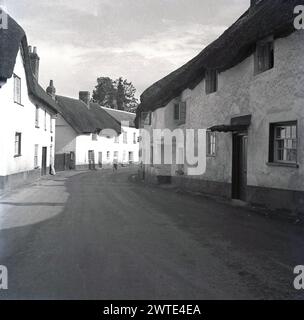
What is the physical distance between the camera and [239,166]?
14492 mm

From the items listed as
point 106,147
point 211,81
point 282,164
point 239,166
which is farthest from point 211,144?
point 106,147

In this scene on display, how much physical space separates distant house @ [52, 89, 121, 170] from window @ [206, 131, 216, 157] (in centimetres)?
2258

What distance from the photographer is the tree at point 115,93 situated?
284ft

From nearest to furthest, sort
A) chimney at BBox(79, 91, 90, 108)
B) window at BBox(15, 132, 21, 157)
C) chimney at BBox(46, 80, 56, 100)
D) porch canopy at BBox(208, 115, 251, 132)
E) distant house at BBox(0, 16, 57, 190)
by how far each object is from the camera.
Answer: porch canopy at BBox(208, 115, 251, 132) < distant house at BBox(0, 16, 57, 190) < window at BBox(15, 132, 21, 157) < chimney at BBox(46, 80, 56, 100) < chimney at BBox(79, 91, 90, 108)

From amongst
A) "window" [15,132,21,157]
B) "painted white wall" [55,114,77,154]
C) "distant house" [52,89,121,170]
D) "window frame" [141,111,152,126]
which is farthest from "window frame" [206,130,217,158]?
"painted white wall" [55,114,77,154]

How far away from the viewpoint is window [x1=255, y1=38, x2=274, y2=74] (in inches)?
488

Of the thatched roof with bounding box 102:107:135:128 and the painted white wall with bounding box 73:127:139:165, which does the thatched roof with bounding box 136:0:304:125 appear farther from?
the thatched roof with bounding box 102:107:135:128

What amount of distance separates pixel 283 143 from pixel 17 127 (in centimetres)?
1262

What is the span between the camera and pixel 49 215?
1094cm

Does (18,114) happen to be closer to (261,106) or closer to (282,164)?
(261,106)

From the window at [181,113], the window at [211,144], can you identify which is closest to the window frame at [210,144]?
the window at [211,144]

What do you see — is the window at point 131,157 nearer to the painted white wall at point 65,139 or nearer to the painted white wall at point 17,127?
the painted white wall at point 65,139

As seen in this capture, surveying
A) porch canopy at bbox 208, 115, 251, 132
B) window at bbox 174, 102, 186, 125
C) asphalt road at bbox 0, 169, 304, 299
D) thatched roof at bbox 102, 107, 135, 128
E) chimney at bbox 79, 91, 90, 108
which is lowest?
asphalt road at bbox 0, 169, 304, 299

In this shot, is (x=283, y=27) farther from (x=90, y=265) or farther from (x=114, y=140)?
(x=114, y=140)
